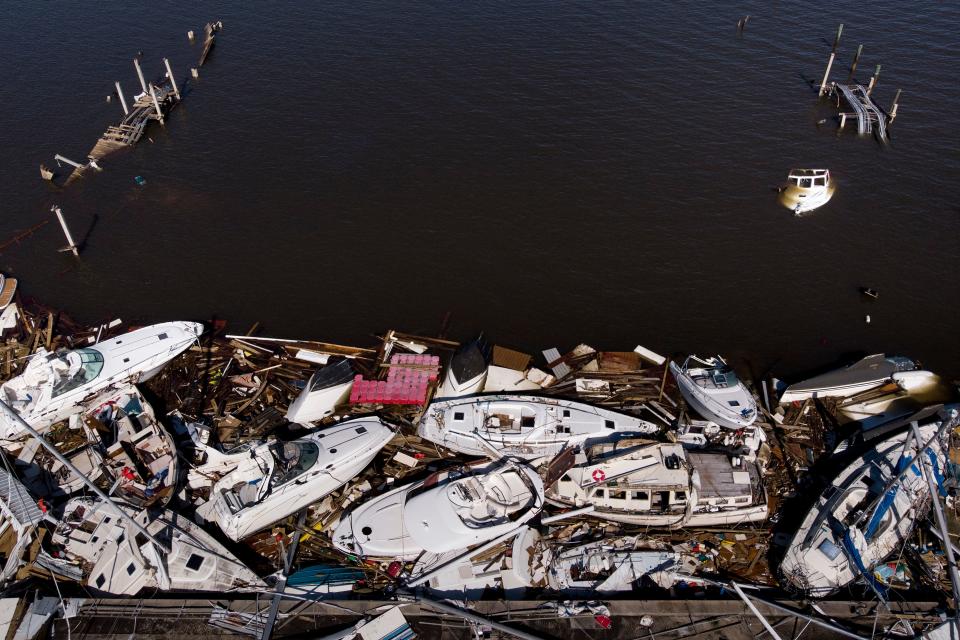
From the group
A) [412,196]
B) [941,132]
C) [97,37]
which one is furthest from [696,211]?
[97,37]

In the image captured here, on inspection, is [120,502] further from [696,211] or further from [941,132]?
[941,132]

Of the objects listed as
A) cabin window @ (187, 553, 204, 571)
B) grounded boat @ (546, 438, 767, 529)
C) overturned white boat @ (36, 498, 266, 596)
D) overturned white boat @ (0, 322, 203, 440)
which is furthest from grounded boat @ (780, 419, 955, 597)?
overturned white boat @ (0, 322, 203, 440)

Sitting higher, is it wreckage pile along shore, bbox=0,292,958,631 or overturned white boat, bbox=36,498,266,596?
wreckage pile along shore, bbox=0,292,958,631

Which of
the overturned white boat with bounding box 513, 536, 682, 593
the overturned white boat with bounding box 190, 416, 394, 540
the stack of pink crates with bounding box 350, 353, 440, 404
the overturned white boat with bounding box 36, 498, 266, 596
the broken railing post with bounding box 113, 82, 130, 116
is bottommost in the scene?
the overturned white boat with bounding box 36, 498, 266, 596

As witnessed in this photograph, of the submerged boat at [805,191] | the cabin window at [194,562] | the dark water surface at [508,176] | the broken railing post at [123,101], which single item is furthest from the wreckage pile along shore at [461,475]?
the broken railing post at [123,101]

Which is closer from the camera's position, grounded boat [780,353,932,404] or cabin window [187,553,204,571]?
cabin window [187,553,204,571]

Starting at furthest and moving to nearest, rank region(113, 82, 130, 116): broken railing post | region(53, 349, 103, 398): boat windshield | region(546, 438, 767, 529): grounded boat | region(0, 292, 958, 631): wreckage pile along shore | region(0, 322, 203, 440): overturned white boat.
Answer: region(113, 82, 130, 116): broken railing post → region(53, 349, 103, 398): boat windshield → region(0, 322, 203, 440): overturned white boat → region(546, 438, 767, 529): grounded boat → region(0, 292, 958, 631): wreckage pile along shore

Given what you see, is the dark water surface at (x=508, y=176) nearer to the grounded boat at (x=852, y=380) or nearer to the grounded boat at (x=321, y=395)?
the grounded boat at (x=852, y=380)

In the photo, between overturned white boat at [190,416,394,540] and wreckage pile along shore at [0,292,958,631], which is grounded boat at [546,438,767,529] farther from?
overturned white boat at [190,416,394,540]
